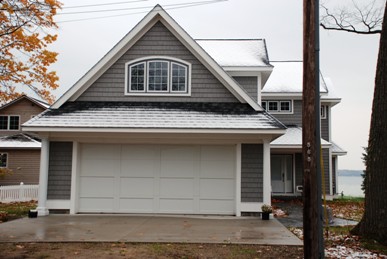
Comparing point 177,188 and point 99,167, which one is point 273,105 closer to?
point 177,188

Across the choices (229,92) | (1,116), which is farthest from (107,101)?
(1,116)

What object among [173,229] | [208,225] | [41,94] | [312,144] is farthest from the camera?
[41,94]

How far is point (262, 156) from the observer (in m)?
14.1

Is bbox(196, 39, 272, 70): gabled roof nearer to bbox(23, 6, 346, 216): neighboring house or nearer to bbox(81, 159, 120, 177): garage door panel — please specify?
bbox(23, 6, 346, 216): neighboring house

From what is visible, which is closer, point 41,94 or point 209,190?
point 209,190

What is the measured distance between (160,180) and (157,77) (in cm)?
357

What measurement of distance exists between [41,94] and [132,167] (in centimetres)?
771

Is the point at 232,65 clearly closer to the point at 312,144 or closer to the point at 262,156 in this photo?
the point at 262,156

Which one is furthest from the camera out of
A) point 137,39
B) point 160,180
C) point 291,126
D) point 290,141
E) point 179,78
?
point 291,126

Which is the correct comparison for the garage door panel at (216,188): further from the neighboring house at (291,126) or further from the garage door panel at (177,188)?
the neighboring house at (291,126)

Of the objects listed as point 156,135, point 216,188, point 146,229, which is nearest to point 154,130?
point 156,135

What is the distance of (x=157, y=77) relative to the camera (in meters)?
15.0

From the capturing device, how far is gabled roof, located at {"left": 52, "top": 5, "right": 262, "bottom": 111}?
47.5ft

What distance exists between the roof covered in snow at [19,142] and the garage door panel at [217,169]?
54.1ft
